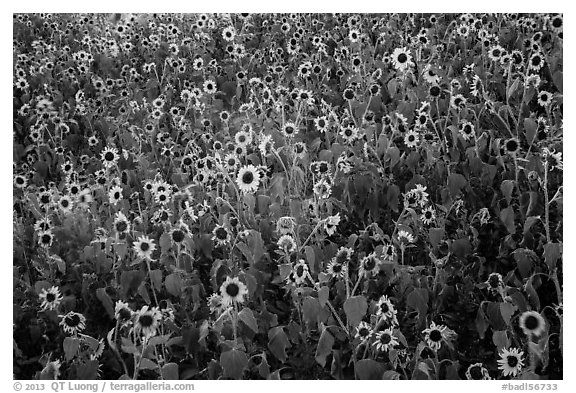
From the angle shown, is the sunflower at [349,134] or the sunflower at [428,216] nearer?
the sunflower at [428,216]

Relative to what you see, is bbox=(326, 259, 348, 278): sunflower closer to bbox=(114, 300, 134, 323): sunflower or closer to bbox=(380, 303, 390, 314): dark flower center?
bbox=(380, 303, 390, 314): dark flower center

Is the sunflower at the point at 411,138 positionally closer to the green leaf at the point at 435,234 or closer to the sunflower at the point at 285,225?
the green leaf at the point at 435,234

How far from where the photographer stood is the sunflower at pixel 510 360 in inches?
79.1

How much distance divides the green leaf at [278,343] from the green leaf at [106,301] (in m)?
0.52

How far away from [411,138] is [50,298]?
133 centimetres

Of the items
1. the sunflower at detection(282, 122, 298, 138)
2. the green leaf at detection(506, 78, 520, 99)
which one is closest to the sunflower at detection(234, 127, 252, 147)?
the sunflower at detection(282, 122, 298, 138)

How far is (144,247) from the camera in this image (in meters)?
2.11

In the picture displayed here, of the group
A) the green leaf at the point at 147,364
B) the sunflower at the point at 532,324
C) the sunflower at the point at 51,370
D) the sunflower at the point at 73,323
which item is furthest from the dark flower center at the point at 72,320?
the sunflower at the point at 532,324

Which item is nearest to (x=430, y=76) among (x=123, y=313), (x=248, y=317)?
(x=248, y=317)

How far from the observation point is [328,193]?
219cm

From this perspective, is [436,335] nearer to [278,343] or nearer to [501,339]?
[501,339]

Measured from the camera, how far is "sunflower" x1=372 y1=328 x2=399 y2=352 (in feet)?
6.46
